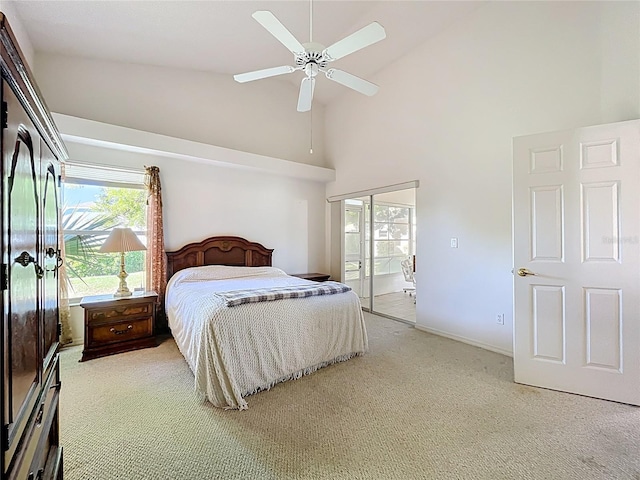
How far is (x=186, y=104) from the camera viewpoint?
4324 mm

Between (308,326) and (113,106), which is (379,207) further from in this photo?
(113,106)

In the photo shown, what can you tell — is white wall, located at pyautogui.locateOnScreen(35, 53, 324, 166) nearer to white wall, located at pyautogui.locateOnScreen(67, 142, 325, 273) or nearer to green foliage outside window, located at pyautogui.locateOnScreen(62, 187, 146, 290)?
white wall, located at pyautogui.locateOnScreen(67, 142, 325, 273)

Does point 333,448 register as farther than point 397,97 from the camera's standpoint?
No

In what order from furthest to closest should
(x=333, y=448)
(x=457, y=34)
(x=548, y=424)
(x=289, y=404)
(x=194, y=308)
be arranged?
(x=457, y=34)
(x=194, y=308)
(x=289, y=404)
(x=548, y=424)
(x=333, y=448)

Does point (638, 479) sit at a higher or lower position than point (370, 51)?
lower

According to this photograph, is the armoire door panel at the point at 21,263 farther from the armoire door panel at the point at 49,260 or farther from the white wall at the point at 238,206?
the white wall at the point at 238,206

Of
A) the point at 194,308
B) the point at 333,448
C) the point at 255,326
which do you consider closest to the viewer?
the point at 333,448

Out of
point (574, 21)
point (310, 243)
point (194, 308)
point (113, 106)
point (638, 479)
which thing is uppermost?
point (574, 21)

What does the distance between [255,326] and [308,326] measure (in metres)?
0.53

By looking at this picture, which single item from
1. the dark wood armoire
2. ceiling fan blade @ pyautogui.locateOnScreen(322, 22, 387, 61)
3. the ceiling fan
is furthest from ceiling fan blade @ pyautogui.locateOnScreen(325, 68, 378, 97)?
the dark wood armoire

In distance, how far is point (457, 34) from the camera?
3658 mm

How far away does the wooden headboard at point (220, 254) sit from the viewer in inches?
164

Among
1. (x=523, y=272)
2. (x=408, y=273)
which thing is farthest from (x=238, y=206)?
(x=523, y=272)

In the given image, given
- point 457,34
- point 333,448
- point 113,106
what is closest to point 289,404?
point 333,448
